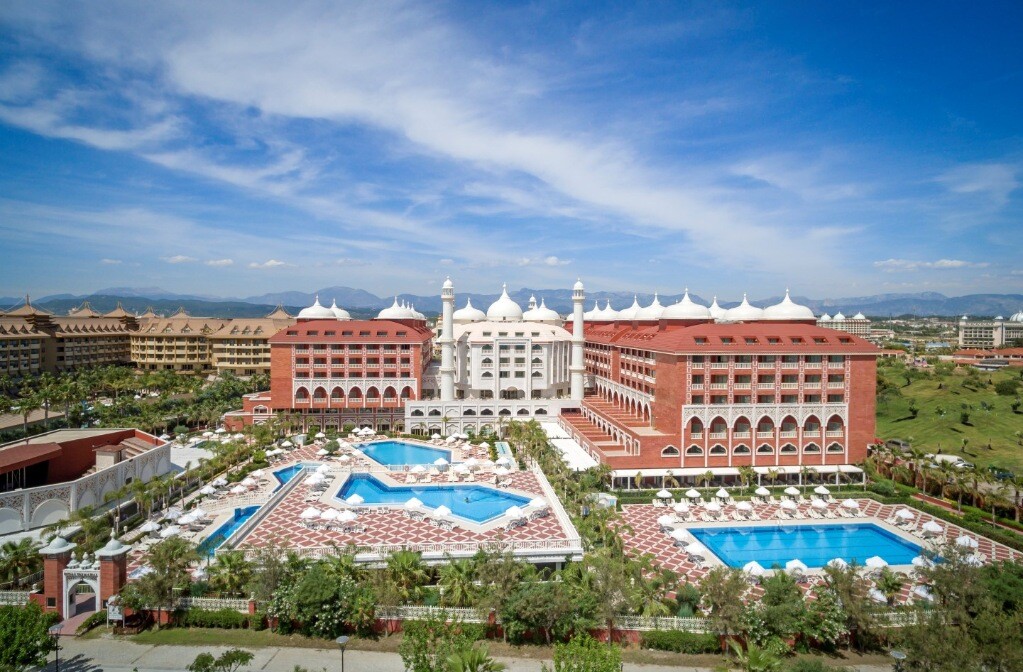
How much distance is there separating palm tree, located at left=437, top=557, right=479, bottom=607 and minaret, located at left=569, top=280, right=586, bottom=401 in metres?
35.0

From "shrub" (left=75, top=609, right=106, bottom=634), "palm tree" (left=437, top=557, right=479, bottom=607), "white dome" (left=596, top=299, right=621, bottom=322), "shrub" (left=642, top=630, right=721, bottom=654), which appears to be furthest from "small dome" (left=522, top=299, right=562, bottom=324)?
"shrub" (left=75, top=609, right=106, bottom=634)

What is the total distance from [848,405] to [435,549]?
30.9 metres

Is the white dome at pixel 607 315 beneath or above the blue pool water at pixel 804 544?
above

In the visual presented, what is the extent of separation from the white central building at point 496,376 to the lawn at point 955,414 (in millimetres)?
30774

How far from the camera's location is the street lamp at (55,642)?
17.9 m

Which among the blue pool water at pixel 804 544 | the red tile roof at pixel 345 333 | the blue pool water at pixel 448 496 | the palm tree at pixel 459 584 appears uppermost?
the red tile roof at pixel 345 333

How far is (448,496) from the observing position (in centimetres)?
Result: 3578

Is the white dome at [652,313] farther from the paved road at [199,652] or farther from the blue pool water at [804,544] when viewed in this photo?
the paved road at [199,652]

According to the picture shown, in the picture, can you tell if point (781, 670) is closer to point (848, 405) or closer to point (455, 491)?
point (455, 491)

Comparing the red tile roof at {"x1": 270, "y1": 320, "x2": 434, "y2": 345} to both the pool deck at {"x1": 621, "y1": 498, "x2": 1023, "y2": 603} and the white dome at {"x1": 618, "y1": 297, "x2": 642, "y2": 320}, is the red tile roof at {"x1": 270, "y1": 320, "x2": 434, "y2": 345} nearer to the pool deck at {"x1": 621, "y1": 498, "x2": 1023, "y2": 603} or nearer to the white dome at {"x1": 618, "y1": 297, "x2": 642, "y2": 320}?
the white dome at {"x1": 618, "y1": 297, "x2": 642, "y2": 320}

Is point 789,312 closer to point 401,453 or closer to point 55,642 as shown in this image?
point 401,453

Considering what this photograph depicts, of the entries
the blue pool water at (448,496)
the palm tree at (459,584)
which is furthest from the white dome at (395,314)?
the palm tree at (459,584)

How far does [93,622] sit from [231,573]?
462cm

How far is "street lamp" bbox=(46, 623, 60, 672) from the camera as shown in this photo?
17.9 metres
